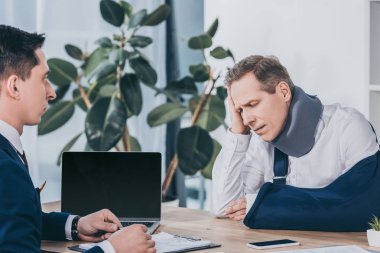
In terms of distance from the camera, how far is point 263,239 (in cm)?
209

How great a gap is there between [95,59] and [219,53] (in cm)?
64

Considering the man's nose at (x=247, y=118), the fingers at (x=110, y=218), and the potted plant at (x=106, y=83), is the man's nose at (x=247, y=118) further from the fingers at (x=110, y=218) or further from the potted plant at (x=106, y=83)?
the potted plant at (x=106, y=83)

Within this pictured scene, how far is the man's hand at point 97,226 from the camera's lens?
2.07 m

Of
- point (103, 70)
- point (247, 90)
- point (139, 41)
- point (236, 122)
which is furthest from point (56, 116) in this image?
point (247, 90)

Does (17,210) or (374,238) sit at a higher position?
(17,210)

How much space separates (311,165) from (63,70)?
1623 mm

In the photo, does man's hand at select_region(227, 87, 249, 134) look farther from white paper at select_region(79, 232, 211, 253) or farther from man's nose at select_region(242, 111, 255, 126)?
white paper at select_region(79, 232, 211, 253)

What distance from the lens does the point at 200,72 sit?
12.7ft

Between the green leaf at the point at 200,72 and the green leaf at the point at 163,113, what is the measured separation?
184mm

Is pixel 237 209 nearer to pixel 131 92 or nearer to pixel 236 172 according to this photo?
pixel 236 172

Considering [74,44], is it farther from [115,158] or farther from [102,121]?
[115,158]

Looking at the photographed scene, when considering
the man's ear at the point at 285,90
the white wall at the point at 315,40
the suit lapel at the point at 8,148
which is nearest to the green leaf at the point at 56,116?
the white wall at the point at 315,40

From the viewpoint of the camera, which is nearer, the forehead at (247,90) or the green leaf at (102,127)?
the forehead at (247,90)

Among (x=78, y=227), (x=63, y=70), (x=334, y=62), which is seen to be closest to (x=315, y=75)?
(x=334, y=62)
